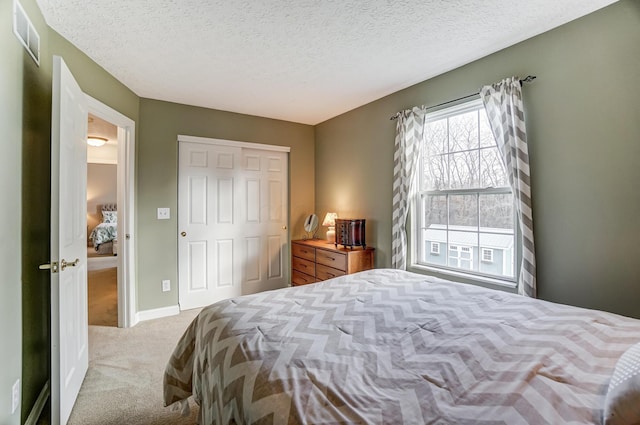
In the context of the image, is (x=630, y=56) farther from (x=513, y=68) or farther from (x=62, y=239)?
(x=62, y=239)

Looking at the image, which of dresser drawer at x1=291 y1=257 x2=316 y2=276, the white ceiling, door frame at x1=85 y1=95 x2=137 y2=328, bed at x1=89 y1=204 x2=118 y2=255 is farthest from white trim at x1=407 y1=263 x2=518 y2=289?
bed at x1=89 y1=204 x2=118 y2=255

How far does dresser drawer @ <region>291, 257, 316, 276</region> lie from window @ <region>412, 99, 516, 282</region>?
4.32 feet

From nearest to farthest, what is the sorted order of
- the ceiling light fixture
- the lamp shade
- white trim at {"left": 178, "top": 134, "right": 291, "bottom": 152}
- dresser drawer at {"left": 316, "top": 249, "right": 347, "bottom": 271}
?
1. dresser drawer at {"left": 316, "top": 249, "right": 347, "bottom": 271}
2. white trim at {"left": 178, "top": 134, "right": 291, "bottom": 152}
3. the lamp shade
4. the ceiling light fixture

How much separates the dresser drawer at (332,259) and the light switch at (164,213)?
182cm

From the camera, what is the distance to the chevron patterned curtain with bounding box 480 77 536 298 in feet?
7.23

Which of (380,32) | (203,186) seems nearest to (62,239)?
(203,186)

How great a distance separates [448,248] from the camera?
2.90 m

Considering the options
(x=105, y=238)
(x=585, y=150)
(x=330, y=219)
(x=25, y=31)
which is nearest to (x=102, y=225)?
(x=105, y=238)

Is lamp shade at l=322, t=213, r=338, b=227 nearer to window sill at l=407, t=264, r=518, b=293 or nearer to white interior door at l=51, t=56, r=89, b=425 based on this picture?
window sill at l=407, t=264, r=518, b=293

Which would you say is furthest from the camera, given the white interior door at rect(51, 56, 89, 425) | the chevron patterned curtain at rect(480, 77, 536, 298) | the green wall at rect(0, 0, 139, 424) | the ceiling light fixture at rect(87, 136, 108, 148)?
the ceiling light fixture at rect(87, 136, 108, 148)

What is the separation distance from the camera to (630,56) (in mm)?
1816

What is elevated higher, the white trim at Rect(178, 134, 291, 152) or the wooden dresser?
the white trim at Rect(178, 134, 291, 152)

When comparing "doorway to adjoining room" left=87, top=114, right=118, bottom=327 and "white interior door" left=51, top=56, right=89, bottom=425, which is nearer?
"white interior door" left=51, top=56, right=89, bottom=425

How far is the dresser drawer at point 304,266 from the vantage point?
12.7 ft
